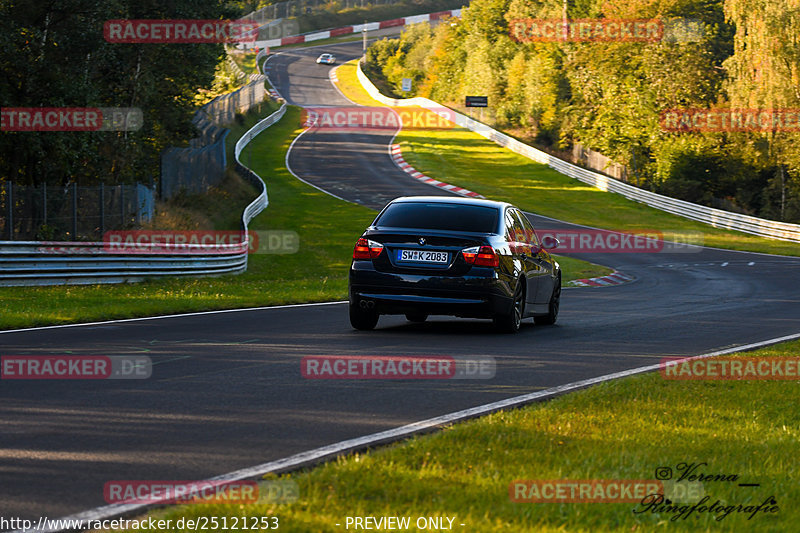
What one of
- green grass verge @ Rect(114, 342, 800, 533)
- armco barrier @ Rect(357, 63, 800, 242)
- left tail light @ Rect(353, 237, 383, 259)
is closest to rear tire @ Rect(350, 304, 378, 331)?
left tail light @ Rect(353, 237, 383, 259)

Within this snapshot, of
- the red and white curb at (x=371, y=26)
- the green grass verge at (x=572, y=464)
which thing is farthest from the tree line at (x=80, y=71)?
the red and white curb at (x=371, y=26)

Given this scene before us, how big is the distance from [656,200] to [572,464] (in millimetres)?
53042

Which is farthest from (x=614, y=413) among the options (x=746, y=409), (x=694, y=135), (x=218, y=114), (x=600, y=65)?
(x=600, y=65)

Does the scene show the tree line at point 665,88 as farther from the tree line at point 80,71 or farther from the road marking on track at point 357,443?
the road marking on track at point 357,443

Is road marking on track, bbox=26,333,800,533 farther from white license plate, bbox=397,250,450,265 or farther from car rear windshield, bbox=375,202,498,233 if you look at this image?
car rear windshield, bbox=375,202,498,233

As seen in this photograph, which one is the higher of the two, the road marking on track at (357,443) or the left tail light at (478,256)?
the left tail light at (478,256)

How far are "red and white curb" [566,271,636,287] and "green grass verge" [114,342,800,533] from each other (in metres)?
19.3

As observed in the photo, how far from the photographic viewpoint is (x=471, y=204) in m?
13.1

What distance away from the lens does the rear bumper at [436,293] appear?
12.1m

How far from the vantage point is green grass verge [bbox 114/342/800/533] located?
4.75 metres

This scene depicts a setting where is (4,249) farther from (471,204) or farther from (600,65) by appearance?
(600,65)

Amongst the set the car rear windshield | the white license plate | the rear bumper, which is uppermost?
the car rear windshield

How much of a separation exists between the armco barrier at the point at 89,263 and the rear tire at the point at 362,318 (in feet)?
32.4

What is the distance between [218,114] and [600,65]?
32691mm
